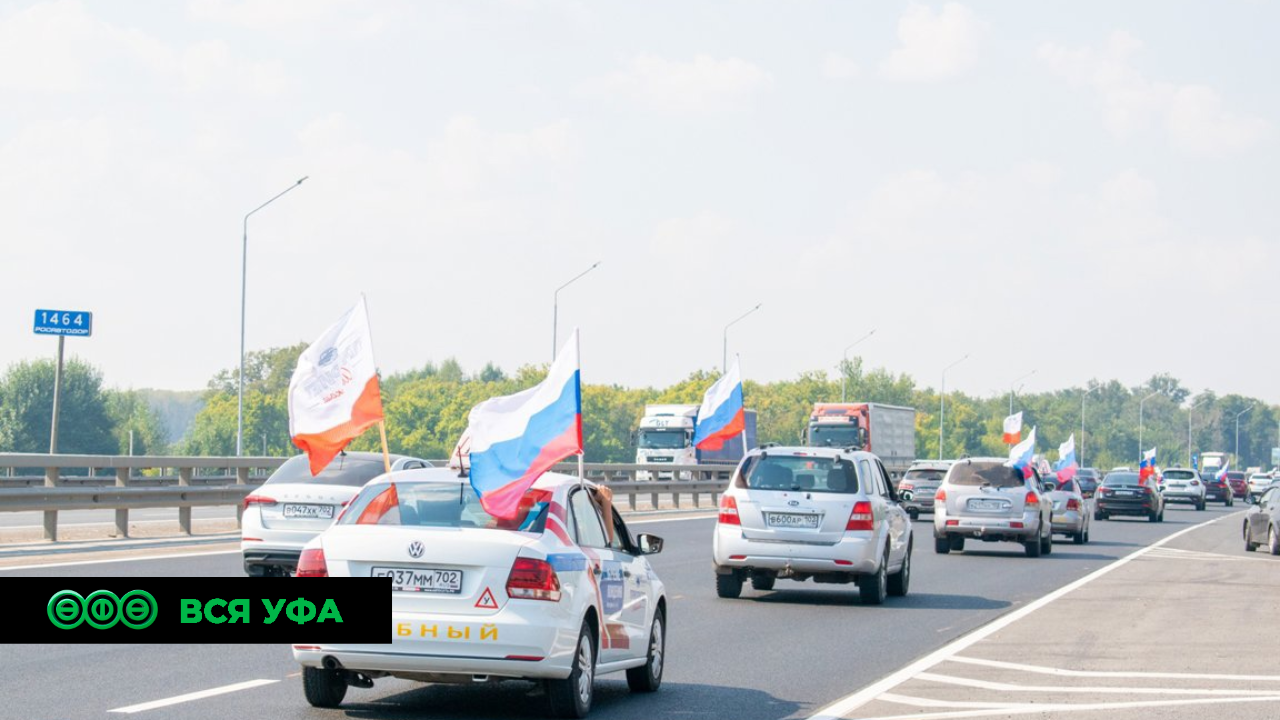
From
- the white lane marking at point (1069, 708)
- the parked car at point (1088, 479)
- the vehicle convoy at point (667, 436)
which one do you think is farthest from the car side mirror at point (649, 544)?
the vehicle convoy at point (667, 436)

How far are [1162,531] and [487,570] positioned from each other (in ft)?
122

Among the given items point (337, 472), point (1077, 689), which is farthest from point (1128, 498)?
point (1077, 689)

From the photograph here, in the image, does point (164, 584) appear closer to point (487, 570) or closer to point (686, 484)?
point (487, 570)

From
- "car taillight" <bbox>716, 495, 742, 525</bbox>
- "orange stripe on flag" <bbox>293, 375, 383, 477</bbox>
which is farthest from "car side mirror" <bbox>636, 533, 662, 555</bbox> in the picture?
"car taillight" <bbox>716, 495, 742, 525</bbox>

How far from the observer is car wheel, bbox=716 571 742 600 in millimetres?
20328

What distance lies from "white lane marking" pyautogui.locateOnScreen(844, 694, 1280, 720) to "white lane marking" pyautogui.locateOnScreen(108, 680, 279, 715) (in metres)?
3.97

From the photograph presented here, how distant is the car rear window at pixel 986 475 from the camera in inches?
1195

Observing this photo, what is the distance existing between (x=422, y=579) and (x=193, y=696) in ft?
7.17

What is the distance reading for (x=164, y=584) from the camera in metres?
8.01

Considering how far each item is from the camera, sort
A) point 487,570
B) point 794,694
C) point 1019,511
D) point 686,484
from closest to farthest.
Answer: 1. point 487,570
2. point 794,694
3. point 1019,511
4. point 686,484

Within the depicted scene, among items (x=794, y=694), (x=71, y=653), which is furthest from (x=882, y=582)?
(x=71, y=653)

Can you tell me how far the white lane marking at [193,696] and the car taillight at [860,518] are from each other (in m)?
8.88

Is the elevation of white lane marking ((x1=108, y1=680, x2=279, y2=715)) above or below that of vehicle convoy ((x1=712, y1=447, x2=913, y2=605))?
below

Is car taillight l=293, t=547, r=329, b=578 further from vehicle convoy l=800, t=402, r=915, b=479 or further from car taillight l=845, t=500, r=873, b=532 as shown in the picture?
vehicle convoy l=800, t=402, r=915, b=479
